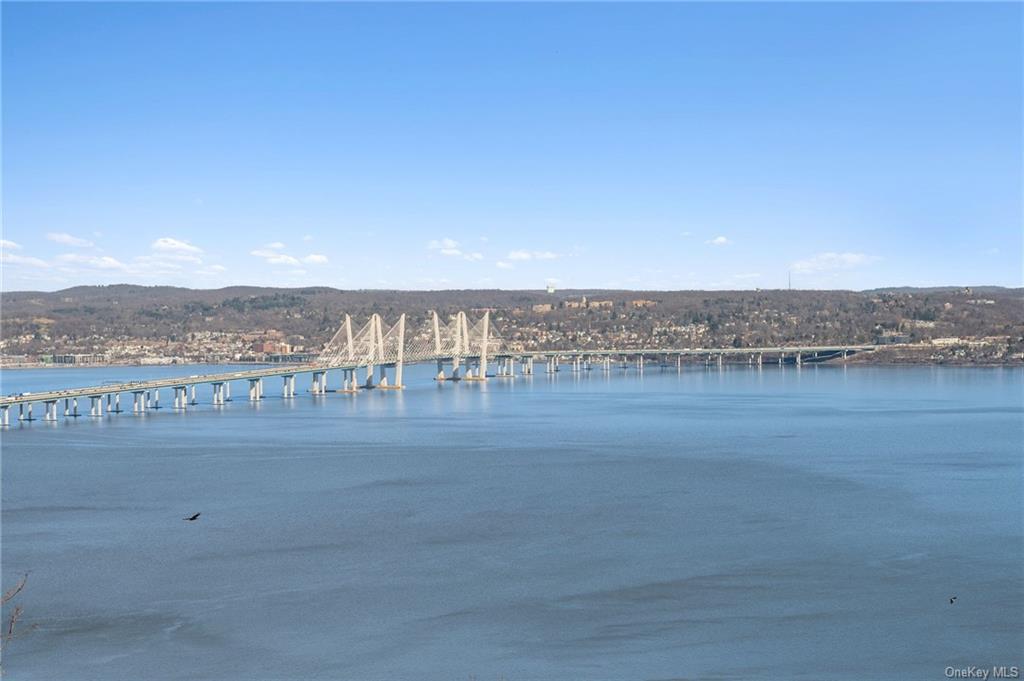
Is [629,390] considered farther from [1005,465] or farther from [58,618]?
[58,618]

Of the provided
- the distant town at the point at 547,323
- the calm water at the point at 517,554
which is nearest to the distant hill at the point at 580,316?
the distant town at the point at 547,323

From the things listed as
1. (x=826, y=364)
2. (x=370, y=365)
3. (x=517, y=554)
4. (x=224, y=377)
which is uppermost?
(x=370, y=365)

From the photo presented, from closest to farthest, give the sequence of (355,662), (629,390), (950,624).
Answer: (355,662) < (950,624) < (629,390)

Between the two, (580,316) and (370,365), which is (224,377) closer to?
(370,365)

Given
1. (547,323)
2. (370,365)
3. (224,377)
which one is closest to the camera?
(224,377)

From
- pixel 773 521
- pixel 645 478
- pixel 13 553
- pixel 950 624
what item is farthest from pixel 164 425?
pixel 950 624

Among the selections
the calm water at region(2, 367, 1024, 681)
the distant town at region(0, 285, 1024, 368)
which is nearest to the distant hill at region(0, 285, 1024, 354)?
the distant town at region(0, 285, 1024, 368)

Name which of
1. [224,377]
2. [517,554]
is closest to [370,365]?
[224,377]
